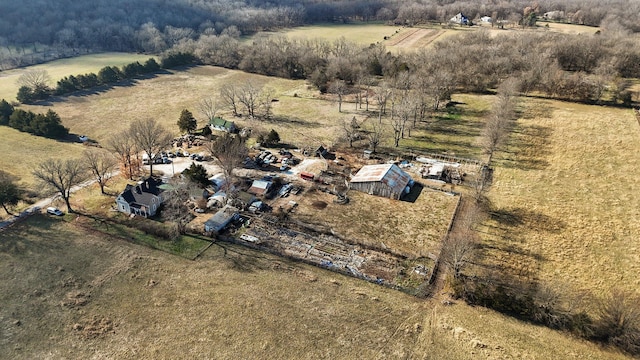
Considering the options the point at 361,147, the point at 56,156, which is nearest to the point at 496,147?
the point at 361,147

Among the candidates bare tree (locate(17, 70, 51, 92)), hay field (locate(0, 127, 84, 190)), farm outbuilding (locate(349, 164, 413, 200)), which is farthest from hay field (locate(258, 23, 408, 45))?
hay field (locate(0, 127, 84, 190))

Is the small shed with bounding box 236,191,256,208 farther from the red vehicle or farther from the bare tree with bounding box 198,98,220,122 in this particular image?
the bare tree with bounding box 198,98,220,122

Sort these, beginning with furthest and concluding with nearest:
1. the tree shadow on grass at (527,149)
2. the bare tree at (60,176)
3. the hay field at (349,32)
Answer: the hay field at (349,32) → the tree shadow on grass at (527,149) → the bare tree at (60,176)

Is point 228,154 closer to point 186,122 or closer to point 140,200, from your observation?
point 140,200

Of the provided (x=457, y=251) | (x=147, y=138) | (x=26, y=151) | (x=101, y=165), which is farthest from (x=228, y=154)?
(x=26, y=151)

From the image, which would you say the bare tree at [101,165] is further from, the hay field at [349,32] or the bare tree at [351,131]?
the hay field at [349,32]

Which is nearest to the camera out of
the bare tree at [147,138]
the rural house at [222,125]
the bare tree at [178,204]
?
the bare tree at [178,204]

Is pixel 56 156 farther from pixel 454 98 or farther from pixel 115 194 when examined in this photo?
pixel 454 98

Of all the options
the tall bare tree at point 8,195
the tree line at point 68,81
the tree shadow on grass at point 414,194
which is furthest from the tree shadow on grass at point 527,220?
the tree line at point 68,81
